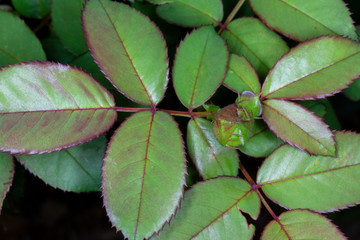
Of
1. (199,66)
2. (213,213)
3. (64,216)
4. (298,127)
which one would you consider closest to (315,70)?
(298,127)

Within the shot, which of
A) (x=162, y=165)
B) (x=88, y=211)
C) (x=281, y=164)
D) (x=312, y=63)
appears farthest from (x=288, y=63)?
(x=88, y=211)

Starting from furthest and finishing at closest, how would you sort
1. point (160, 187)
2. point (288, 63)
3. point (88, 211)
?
point (88, 211) → point (288, 63) → point (160, 187)

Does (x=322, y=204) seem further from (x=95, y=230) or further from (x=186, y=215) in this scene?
(x=95, y=230)

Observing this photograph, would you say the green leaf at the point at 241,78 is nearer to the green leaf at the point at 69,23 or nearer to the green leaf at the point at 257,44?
the green leaf at the point at 257,44

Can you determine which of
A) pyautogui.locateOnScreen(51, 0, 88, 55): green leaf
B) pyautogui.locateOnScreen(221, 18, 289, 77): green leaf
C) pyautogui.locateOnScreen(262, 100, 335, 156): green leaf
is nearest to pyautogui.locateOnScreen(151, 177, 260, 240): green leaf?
pyautogui.locateOnScreen(262, 100, 335, 156): green leaf

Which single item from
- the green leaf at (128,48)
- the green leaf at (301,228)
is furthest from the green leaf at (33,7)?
the green leaf at (301,228)

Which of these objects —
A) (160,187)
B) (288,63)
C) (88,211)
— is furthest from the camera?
(88,211)

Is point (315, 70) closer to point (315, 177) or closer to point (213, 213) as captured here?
point (315, 177)

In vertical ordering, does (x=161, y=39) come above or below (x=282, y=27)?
below
